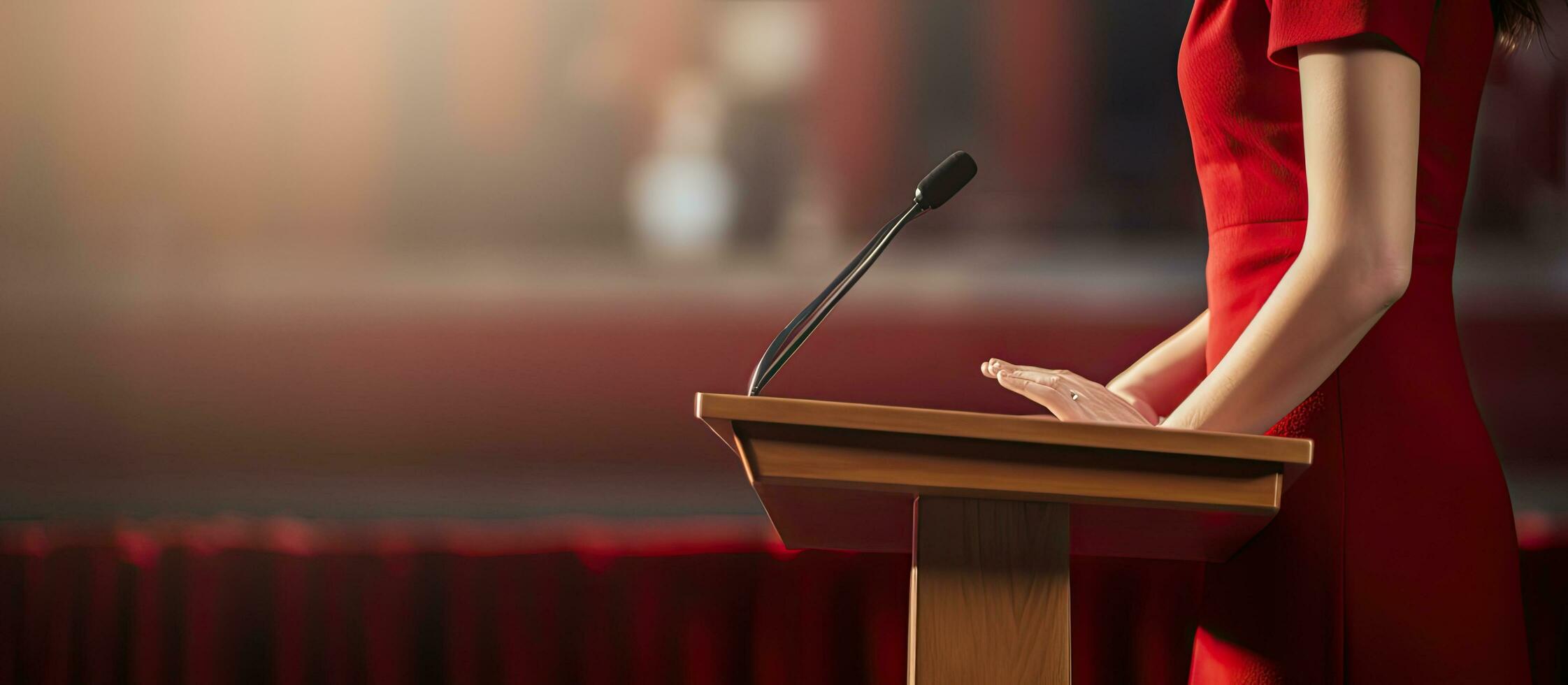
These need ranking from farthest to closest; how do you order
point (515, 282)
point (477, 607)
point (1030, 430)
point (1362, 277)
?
point (515, 282)
point (477, 607)
point (1362, 277)
point (1030, 430)

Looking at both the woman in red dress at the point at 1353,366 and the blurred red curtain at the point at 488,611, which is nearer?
the woman in red dress at the point at 1353,366

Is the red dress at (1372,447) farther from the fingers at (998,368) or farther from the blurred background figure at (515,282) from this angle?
the blurred background figure at (515,282)

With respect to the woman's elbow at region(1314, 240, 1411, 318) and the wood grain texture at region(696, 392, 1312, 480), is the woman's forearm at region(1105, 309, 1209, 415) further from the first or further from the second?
the wood grain texture at region(696, 392, 1312, 480)

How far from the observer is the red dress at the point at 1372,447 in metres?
0.63

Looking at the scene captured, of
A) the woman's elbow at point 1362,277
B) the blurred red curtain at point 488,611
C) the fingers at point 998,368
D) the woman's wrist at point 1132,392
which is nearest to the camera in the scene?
the woman's elbow at point 1362,277

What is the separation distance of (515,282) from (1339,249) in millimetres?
1740

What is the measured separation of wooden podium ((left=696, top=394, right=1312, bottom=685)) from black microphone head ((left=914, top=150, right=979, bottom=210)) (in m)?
0.31

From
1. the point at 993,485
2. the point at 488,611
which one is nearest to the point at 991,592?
the point at 993,485

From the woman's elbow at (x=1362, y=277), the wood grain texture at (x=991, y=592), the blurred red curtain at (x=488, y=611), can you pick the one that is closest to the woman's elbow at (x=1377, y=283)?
the woman's elbow at (x=1362, y=277)

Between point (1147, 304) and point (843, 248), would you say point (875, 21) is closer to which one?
point (843, 248)

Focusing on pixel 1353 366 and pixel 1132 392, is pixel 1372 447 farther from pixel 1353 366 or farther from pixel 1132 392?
pixel 1132 392

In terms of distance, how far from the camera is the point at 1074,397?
689mm

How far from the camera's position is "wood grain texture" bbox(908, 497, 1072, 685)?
52cm

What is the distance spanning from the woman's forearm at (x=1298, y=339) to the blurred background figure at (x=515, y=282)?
124 cm
